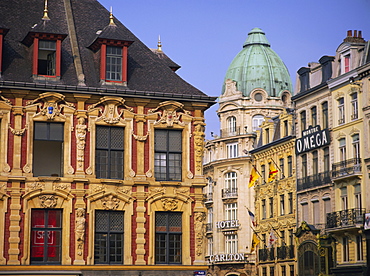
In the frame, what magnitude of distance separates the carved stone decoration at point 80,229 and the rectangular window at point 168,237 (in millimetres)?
3245

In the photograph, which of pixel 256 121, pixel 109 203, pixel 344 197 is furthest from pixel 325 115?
pixel 109 203

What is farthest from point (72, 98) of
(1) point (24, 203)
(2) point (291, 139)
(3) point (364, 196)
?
(2) point (291, 139)

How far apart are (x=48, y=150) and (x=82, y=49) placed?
4.84 meters

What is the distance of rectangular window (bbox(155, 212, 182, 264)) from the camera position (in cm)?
Answer: 3484

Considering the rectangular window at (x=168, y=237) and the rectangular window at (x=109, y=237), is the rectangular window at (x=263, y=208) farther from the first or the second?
the rectangular window at (x=109, y=237)

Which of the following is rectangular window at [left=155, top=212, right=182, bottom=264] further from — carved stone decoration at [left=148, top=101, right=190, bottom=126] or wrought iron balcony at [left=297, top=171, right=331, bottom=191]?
wrought iron balcony at [left=297, top=171, right=331, bottom=191]

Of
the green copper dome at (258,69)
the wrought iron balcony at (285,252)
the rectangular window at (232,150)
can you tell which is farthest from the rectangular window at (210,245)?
the wrought iron balcony at (285,252)

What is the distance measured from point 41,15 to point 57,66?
3.75m

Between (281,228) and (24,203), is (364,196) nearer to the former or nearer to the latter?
(281,228)

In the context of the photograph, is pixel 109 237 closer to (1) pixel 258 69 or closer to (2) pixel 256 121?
(2) pixel 256 121

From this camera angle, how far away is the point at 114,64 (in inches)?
1422

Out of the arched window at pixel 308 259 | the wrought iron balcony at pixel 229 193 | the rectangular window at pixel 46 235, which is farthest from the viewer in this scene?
the wrought iron balcony at pixel 229 193

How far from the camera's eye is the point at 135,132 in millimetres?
35406

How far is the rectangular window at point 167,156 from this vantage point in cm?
3562
